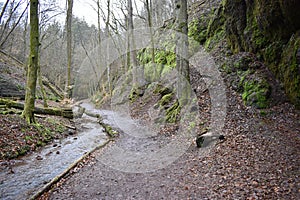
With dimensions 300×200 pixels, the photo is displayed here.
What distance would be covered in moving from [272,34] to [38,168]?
1031 cm

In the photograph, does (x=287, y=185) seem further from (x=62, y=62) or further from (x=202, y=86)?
(x=62, y=62)

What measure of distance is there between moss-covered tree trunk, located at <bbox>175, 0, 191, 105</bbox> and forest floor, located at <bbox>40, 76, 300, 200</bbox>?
135 inches

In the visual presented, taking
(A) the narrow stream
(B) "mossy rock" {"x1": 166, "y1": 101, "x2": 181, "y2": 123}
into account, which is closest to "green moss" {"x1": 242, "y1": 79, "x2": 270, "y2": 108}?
(B) "mossy rock" {"x1": 166, "y1": 101, "x2": 181, "y2": 123}

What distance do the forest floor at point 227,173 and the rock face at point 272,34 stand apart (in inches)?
51.5

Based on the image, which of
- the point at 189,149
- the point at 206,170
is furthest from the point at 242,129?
the point at 206,170

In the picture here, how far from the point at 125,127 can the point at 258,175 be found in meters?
8.98

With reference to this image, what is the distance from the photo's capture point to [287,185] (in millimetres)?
4406

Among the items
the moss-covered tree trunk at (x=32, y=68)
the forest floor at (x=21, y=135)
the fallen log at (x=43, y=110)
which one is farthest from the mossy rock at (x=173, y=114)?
the fallen log at (x=43, y=110)

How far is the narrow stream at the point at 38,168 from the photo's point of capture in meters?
5.44

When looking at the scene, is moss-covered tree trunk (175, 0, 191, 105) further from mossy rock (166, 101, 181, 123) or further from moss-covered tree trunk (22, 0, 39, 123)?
moss-covered tree trunk (22, 0, 39, 123)

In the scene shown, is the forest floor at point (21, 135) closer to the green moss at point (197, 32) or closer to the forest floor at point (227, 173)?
the forest floor at point (227, 173)

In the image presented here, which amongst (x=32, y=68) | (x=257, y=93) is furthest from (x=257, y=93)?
(x=32, y=68)

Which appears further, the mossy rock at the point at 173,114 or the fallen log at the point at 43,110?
the fallen log at the point at 43,110

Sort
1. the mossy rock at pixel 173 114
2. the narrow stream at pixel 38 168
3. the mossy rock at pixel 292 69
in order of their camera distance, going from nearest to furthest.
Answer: the narrow stream at pixel 38 168, the mossy rock at pixel 292 69, the mossy rock at pixel 173 114
